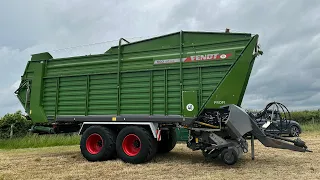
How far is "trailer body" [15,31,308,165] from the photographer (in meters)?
7.59

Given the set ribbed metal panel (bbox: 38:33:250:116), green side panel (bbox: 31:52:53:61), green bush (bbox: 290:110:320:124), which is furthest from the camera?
green bush (bbox: 290:110:320:124)

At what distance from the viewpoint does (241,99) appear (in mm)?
7750

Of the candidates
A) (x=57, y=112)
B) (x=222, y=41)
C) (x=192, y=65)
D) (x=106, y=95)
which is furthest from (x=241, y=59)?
(x=57, y=112)

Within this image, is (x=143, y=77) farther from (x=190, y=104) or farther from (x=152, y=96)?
(x=190, y=104)

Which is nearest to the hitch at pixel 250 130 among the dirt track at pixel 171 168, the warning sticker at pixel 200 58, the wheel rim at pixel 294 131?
the dirt track at pixel 171 168

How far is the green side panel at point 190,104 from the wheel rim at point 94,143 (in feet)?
8.95

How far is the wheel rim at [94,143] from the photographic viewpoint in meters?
8.86

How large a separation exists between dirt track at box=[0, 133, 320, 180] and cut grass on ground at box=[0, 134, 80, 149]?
14.9ft

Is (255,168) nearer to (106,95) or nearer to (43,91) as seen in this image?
(106,95)

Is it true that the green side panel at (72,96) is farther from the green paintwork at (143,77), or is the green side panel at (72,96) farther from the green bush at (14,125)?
the green bush at (14,125)

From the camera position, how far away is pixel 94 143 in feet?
29.6

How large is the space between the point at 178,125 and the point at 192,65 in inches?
64.2

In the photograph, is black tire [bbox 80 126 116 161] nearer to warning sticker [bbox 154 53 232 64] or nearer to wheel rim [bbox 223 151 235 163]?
warning sticker [bbox 154 53 232 64]

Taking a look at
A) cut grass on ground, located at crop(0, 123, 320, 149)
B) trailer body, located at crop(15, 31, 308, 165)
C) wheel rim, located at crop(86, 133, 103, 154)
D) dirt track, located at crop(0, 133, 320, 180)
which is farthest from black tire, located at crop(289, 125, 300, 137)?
wheel rim, located at crop(86, 133, 103, 154)
